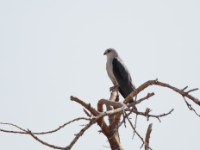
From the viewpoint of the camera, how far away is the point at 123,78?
35.1 ft

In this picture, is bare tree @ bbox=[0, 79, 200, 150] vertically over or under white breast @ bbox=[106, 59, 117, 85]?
under

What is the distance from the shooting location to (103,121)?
17.7 feet

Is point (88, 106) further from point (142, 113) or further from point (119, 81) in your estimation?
point (119, 81)

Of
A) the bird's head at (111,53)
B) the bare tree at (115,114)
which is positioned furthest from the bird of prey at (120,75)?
the bare tree at (115,114)

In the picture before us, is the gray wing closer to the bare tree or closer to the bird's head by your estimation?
the bird's head

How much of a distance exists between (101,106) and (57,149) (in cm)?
115

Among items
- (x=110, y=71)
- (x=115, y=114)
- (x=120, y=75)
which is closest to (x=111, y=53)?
(x=110, y=71)

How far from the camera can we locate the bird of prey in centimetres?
1052

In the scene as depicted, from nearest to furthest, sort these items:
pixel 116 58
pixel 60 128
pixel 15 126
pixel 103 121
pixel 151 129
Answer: pixel 60 128 → pixel 15 126 → pixel 103 121 → pixel 151 129 → pixel 116 58

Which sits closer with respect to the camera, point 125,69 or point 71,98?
point 71,98

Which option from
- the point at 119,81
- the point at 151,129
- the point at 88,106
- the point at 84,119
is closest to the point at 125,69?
the point at 119,81

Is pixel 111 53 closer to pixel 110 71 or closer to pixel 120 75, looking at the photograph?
pixel 110 71

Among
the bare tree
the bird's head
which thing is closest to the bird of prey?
the bird's head

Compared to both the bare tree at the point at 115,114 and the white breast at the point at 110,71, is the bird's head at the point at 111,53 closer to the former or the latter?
the white breast at the point at 110,71
